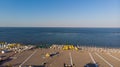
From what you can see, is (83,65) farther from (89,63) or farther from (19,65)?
(19,65)

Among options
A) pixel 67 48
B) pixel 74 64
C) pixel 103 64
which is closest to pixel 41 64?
pixel 74 64

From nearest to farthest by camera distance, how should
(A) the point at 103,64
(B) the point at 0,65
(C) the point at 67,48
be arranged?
(B) the point at 0,65 < (A) the point at 103,64 < (C) the point at 67,48

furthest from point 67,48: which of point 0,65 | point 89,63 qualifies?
point 0,65

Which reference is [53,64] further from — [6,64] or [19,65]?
[6,64]

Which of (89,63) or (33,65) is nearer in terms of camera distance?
(33,65)

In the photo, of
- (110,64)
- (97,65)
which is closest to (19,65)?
(97,65)

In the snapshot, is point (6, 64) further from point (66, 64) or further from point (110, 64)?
point (110, 64)

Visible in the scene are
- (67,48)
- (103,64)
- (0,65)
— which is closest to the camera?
(0,65)

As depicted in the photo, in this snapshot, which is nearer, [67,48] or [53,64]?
[53,64]
